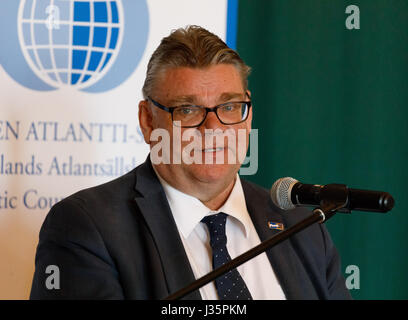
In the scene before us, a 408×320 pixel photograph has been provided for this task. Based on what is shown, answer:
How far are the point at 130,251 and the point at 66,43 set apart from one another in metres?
1.06

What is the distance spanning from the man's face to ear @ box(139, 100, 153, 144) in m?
0.08

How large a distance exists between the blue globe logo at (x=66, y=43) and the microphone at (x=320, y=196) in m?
1.24

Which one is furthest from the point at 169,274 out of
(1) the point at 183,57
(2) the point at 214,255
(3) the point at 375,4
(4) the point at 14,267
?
(3) the point at 375,4

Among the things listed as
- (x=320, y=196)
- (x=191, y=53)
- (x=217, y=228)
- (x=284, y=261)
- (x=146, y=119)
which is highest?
(x=191, y=53)

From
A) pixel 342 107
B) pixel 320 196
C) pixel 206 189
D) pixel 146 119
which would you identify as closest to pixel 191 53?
pixel 146 119

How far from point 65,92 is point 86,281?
3.34 feet

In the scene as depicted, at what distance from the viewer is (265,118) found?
282 centimetres

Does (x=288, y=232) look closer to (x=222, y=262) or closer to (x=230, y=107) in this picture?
(x=222, y=262)

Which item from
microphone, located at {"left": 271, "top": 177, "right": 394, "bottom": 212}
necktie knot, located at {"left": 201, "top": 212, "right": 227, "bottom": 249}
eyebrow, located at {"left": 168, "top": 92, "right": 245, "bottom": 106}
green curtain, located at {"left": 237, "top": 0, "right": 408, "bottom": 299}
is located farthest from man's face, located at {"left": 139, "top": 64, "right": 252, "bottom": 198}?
green curtain, located at {"left": 237, "top": 0, "right": 408, "bottom": 299}

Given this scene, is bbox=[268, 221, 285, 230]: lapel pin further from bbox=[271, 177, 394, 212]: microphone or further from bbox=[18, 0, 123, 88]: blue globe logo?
bbox=[18, 0, 123, 88]: blue globe logo

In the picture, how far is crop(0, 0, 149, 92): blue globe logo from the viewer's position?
2391mm

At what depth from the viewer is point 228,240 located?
1.94 m

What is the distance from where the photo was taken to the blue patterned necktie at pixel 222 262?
177cm

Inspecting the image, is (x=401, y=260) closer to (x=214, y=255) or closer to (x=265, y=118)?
(x=265, y=118)
